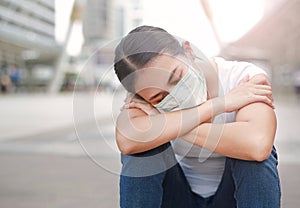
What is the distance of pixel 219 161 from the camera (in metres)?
1.15

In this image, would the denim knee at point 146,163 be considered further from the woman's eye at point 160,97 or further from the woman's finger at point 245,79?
the woman's finger at point 245,79

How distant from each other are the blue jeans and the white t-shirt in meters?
0.03

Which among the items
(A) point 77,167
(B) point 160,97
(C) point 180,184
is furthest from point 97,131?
(B) point 160,97

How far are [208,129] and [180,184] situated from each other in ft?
0.65

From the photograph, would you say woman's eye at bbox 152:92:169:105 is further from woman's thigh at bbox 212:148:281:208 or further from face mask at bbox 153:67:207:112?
woman's thigh at bbox 212:148:281:208

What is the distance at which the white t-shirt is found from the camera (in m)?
1.12

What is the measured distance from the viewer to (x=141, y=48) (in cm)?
101

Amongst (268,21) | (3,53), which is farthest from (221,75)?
(3,53)

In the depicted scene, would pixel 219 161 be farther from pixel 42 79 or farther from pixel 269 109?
pixel 42 79

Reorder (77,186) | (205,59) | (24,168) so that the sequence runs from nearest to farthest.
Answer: (205,59)
(77,186)
(24,168)

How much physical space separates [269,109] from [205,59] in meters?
0.19

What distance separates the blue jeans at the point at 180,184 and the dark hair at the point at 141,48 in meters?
0.20

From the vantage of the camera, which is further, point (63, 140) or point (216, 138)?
point (63, 140)

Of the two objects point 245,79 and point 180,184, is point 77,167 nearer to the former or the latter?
point 180,184
